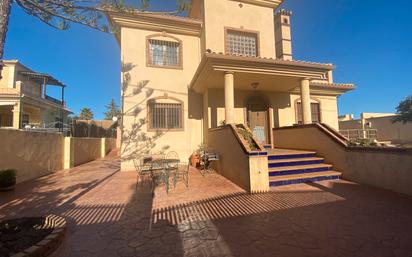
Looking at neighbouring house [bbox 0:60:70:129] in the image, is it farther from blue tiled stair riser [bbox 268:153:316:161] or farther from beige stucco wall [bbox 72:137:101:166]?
blue tiled stair riser [bbox 268:153:316:161]

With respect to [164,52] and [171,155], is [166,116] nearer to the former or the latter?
[171,155]

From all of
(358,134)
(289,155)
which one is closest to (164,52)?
(289,155)

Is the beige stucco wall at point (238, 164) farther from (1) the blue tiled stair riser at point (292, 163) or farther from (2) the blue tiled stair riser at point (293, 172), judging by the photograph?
(1) the blue tiled stair riser at point (292, 163)

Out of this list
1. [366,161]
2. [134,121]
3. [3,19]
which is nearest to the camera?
[3,19]

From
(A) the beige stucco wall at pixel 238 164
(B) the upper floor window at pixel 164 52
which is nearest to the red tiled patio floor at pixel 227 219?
(A) the beige stucco wall at pixel 238 164

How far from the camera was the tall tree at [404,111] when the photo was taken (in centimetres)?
2088

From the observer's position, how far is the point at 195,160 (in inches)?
356

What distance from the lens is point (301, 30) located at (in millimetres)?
16422

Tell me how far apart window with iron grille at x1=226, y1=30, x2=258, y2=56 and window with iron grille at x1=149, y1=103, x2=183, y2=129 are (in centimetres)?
406

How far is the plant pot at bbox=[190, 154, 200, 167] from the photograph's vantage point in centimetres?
884

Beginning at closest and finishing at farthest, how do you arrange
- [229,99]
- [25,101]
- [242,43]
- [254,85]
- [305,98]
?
[229,99] < [305,98] < [254,85] < [242,43] < [25,101]

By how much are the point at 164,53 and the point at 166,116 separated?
127 inches

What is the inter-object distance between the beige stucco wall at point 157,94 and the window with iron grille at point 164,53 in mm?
290

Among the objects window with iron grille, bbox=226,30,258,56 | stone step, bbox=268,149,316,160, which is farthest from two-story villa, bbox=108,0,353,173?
stone step, bbox=268,149,316,160
